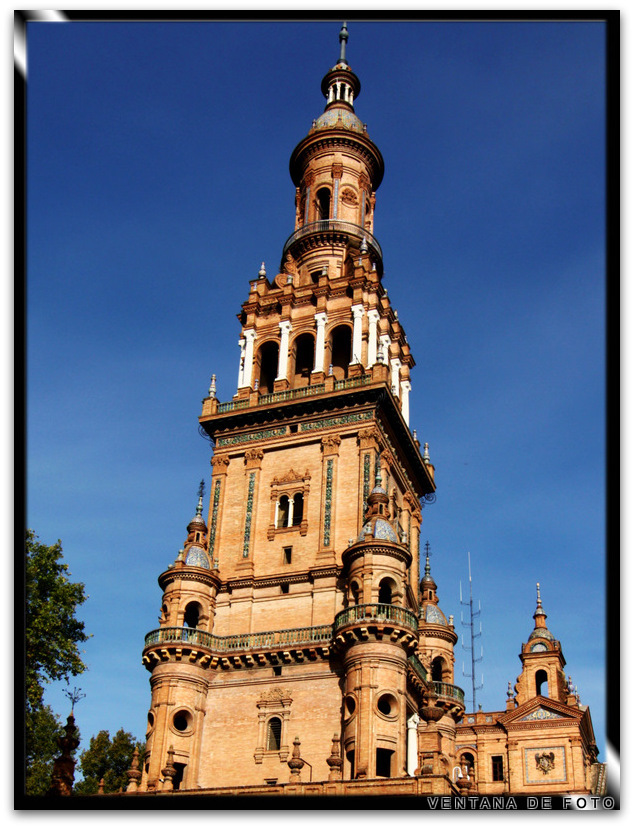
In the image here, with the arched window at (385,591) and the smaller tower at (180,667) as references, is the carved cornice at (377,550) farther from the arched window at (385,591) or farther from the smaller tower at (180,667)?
the smaller tower at (180,667)

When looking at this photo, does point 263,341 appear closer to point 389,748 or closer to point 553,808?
point 389,748

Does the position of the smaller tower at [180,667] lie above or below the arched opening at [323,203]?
below

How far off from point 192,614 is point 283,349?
1542 cm

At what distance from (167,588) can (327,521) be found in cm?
829

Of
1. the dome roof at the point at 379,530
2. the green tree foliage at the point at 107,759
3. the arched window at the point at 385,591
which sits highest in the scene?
the dome roof at the point at 379,530

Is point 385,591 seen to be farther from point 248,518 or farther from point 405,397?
point 405,397

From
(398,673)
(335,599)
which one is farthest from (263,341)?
(398,673)

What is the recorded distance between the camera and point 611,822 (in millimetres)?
17656

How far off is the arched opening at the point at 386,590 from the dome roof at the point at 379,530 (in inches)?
71.7

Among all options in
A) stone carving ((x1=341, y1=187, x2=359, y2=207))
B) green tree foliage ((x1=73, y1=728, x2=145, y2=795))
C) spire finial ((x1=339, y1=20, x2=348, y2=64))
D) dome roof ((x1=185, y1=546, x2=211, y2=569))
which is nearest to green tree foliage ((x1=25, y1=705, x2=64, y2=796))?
green tree foliage ((x1=73, y1=728, x2=145, y2=795))

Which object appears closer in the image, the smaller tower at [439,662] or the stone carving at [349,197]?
the smaller tower at [439,662]

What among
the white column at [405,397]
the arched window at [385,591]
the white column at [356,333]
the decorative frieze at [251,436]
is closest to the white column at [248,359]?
the decorative frieze at [251,436]

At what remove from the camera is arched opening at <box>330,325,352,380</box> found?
59.1 m

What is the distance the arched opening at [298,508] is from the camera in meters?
52.1
